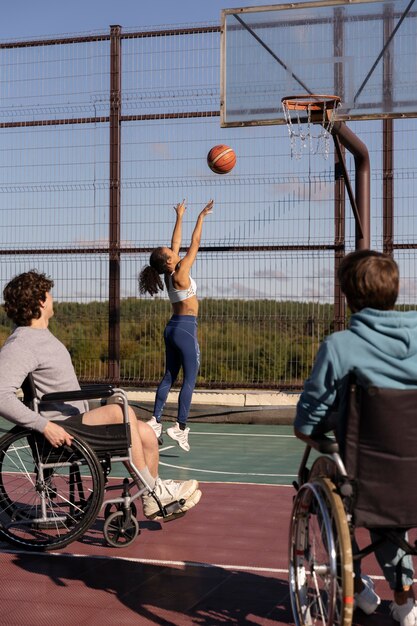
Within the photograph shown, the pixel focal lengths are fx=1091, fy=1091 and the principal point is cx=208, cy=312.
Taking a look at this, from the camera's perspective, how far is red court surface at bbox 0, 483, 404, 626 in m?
4.22

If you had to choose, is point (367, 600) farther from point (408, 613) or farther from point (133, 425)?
A: point (133, 425)

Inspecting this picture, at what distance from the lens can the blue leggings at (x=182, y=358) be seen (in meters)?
9.20

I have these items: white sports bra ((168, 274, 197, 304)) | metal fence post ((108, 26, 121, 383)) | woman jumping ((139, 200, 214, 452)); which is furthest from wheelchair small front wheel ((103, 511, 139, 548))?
metal fence post ((108, 26, 121, 383))

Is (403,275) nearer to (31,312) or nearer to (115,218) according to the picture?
(115,218)

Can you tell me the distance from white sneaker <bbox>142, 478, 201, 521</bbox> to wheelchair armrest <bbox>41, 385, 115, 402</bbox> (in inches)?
24.6

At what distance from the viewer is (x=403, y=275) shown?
11133 millimetres

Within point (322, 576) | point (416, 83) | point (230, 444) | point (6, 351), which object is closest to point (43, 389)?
point (6, 351)

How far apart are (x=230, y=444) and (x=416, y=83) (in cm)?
386

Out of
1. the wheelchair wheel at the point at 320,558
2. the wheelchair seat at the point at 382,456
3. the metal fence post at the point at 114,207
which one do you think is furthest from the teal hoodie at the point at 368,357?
the metal fence post at the point at 114,207

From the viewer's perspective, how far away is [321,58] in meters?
10.7

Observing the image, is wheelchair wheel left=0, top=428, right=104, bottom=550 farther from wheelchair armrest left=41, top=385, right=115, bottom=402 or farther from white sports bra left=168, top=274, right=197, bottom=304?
white sports bra left=168, top=274, right=197, bottom=304

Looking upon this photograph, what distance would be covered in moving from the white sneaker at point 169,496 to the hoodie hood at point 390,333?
2021 mm

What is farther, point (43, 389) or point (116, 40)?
point (116, 40)

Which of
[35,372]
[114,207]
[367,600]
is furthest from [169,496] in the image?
[114,207]
